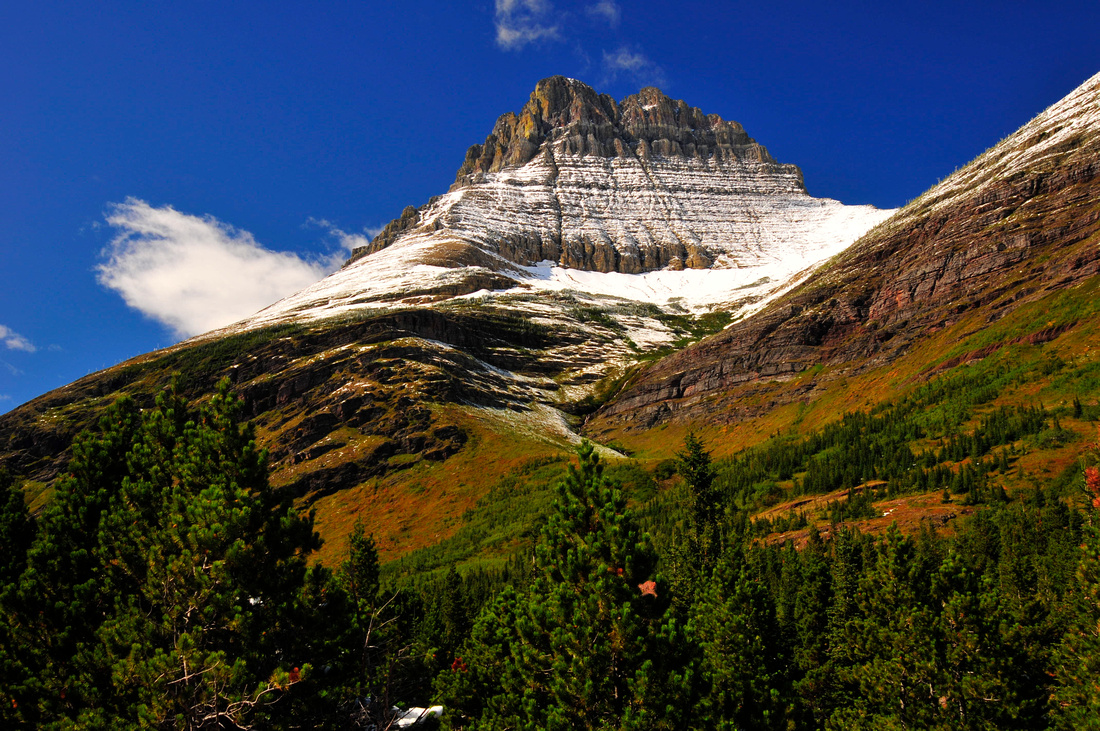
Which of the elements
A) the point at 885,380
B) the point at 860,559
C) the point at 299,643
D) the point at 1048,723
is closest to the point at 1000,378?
the point at 885,380

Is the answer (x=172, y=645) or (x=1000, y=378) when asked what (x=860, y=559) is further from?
(x=1000, y=378)

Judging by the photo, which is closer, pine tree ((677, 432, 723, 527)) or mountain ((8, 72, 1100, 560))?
pine tree ((677, 432, 723, 527))

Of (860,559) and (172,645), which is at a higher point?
(172,645)

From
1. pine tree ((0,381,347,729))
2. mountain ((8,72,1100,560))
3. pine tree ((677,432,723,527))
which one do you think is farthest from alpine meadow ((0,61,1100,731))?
mountain ((8,72,1100,560))

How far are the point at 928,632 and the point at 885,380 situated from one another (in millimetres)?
126506

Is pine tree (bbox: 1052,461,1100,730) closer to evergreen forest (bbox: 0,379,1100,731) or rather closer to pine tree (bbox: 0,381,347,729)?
evergreen forest (bbox: 0,379,1100,731)

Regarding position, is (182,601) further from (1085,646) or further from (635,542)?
(1085,646)

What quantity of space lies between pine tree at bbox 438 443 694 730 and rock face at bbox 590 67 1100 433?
145 meters

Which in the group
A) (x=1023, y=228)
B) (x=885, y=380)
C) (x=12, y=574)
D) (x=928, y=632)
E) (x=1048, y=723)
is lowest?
(x=1048, y=723)

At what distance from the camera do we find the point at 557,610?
20.8 m

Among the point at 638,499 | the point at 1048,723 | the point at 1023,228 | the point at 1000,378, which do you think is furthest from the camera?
the point at 1023,228

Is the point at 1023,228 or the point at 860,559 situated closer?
the point at 860,559

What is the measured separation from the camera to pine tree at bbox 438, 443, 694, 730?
63.2 ft

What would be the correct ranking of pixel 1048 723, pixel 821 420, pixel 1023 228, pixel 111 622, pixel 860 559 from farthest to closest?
1. pixel 1023 228
2. pixel 821 420
3. pixel 860 559
4. pixel 1048 723
5. pixel 111 622
